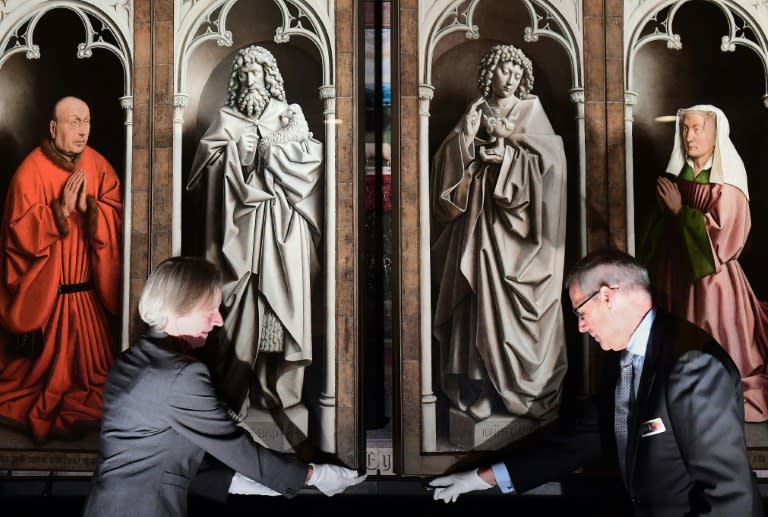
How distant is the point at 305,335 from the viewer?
2.99 m

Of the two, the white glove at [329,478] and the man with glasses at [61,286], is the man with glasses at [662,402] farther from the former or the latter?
the man with glasses at [61,286]

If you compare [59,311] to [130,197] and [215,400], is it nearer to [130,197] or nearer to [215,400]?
[130,197]

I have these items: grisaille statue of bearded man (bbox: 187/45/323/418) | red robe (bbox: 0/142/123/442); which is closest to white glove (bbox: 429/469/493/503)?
grisaille statue of bearded man (bbox: 187/45/323/418)

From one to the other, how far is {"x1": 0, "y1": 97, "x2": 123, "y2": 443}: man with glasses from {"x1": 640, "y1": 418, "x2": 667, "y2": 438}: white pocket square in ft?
7.72

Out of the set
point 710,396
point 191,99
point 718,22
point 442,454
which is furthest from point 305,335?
point 718,22

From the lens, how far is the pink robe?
118 inches

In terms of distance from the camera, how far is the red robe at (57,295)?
10.0 feet

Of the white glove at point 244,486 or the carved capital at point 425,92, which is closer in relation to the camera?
the white glove at point 244,486

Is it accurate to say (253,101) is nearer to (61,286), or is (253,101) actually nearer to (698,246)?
(61,286)

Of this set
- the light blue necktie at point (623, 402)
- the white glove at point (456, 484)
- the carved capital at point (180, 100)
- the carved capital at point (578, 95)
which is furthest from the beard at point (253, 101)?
the light blue necktie at point (623, 402)

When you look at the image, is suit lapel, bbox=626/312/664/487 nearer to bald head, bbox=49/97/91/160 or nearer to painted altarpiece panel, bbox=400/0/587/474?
painted altarpiece panel, bbox=400/0/587/474

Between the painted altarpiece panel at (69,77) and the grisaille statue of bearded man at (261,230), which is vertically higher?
the painted altarpiece panel at (69,77)

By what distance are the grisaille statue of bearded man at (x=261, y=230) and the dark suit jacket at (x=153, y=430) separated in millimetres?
810

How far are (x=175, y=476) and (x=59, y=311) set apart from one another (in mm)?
1385
